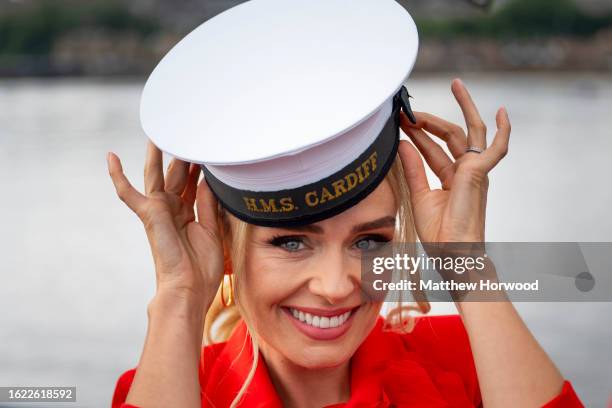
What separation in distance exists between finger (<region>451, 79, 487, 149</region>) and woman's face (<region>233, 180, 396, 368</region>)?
0.72 ft

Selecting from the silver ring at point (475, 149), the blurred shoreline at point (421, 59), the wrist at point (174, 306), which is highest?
the blurred shoreline at point (421, 59)

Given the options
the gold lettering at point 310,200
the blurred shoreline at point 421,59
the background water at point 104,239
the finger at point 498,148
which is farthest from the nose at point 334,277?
the blurred shoreline at point 421,59

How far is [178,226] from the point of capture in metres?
1.94

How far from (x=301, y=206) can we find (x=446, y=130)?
0.43 meters

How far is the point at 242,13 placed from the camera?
1929mm

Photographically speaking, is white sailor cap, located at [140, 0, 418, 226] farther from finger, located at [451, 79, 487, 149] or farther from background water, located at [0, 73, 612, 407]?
background water, located at [0, 73, 612, 407]

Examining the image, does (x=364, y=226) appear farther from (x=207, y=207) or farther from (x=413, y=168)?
(x=207, y=207)

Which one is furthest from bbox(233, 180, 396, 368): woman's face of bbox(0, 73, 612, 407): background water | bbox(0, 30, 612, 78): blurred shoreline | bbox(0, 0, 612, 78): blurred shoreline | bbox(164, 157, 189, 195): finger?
bbox(0, 30, 612, 78): blurred shoreline

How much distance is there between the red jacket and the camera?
1.99 m

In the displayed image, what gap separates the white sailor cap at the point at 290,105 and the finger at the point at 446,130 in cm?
15

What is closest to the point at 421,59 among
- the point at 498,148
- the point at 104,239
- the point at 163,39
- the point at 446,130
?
the point at 163,39

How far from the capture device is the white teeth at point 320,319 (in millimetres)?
1841

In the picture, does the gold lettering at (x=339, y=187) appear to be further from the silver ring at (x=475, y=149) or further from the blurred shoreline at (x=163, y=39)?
the blurred shoreline at (x=163, y=39)

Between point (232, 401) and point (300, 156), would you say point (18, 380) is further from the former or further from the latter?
point (300, 156)
